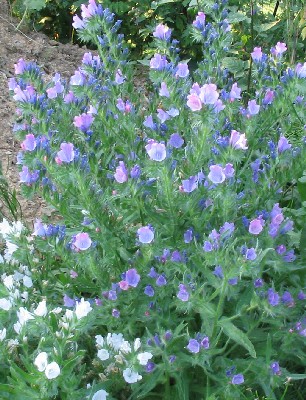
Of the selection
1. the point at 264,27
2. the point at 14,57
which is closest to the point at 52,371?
the point at 264,27

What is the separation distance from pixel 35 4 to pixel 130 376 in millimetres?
3688

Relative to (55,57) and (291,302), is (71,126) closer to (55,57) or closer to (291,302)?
(291,302)

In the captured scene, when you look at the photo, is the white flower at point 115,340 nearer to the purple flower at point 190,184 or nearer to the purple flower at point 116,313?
the purple flower at point 116,313

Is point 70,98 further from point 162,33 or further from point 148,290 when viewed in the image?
point 148,290

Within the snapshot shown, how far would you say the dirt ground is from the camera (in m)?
3.94

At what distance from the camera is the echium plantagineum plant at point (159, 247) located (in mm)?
2053

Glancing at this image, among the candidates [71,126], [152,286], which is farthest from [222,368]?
[71,126]

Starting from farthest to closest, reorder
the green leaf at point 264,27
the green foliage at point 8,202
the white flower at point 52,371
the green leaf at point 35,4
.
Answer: the green leaf at point 35,4 → the green leaf at point 264,27 → the green foliage at point 8,202 → the white flower at point 52,371

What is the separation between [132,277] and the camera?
2172 millimetres

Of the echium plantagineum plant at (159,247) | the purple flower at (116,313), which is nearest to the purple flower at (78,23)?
the echium plantagineum plant at (159,247)

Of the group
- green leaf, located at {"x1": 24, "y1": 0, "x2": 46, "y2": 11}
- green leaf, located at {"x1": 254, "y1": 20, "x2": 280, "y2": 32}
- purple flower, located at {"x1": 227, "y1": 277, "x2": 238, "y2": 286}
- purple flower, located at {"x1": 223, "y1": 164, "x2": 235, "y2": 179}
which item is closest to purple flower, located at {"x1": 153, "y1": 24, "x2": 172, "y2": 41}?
purple flower, located at {"x1": 223, "y1": 164, "x2": 235, "y2": 179}

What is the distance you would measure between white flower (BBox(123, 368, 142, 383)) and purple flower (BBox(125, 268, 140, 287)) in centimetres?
27

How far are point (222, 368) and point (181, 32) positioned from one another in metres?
3.30

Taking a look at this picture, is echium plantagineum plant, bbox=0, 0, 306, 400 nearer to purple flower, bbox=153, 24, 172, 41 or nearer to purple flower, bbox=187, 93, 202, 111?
purple flower, bbox=187, 93, 202, 111
